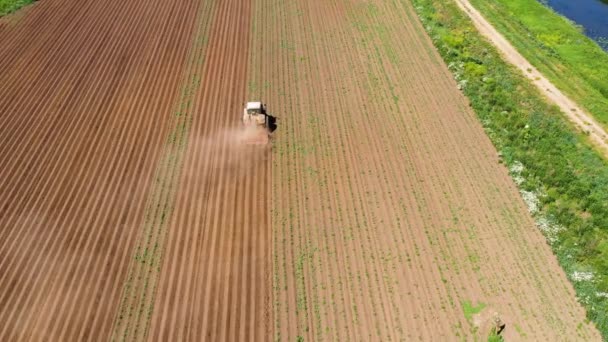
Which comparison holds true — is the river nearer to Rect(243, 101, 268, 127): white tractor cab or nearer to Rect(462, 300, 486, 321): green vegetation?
Rect(462, 300, 486, 321): green vegetation

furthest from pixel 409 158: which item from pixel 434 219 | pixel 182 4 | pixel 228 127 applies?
pixel 182 4

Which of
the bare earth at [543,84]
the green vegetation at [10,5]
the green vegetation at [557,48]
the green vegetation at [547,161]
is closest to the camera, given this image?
the green vegetation at [547,161]

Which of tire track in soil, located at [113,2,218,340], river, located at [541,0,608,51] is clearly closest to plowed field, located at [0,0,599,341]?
tire track in soil, located at [113,2,218,340]

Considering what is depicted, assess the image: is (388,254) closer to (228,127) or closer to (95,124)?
(228,127)

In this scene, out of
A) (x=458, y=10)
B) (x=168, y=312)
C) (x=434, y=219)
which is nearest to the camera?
(x=168, y=312)

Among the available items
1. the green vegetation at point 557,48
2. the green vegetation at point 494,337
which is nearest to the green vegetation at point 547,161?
the green vegetation at point 557,48

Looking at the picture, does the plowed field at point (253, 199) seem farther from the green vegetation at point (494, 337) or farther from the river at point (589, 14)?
the river at point (589, 14)

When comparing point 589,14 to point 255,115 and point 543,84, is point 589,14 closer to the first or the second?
point 543,84
